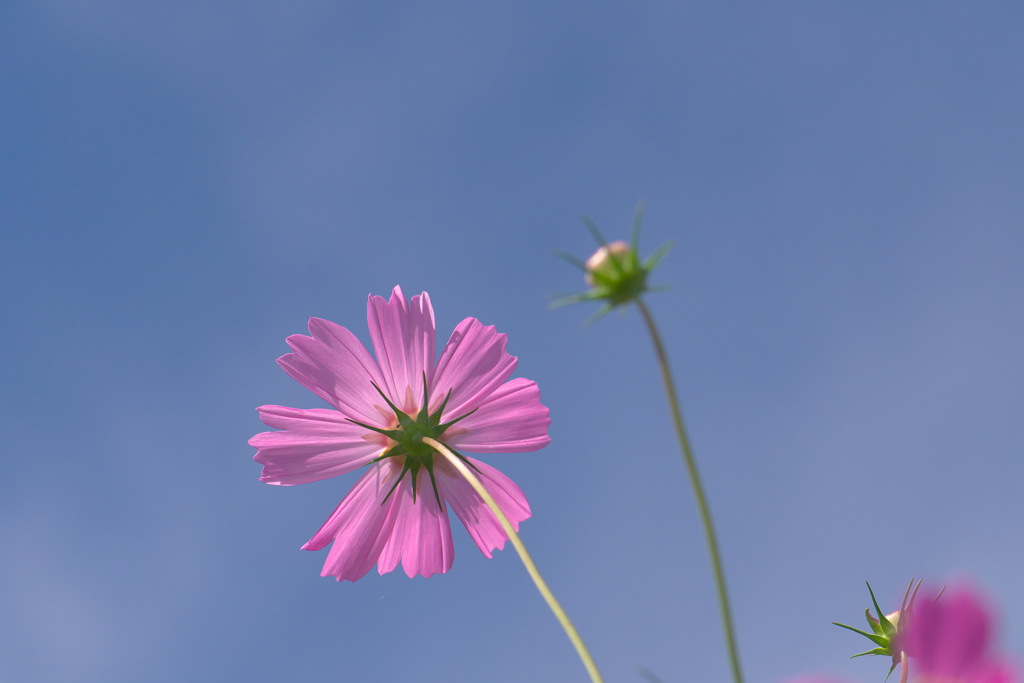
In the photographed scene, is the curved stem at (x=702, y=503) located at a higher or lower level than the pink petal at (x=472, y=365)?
lower

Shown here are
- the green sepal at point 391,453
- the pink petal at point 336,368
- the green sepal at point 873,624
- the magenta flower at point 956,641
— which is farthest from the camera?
the green sepal at point 391,453

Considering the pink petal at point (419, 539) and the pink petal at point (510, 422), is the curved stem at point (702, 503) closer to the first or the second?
the pink petal at point (510, 422)

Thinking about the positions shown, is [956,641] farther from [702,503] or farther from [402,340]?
[402,340]

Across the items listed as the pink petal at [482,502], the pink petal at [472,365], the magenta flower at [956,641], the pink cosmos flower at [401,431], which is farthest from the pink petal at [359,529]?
the magenta flower at [956,641]

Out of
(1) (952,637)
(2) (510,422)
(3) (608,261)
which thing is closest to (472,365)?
(2) (510,422)

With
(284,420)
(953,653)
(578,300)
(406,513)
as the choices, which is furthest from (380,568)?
(953,653)

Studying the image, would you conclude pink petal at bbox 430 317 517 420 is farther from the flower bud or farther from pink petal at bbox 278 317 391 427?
the flower bud
